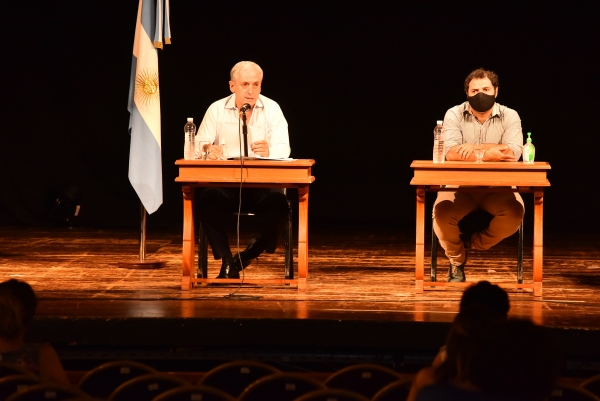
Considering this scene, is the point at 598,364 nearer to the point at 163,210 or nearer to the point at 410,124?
the point at 410,124

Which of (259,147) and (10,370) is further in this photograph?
(259,147)

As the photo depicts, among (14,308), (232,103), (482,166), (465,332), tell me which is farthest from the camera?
(232,103)

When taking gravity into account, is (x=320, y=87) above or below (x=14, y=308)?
above

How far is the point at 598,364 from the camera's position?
13.0 ft

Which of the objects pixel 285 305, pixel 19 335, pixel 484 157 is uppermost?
pixel 484 157

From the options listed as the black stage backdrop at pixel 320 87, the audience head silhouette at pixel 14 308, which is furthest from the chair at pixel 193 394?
the black stage backdrop at pixel 320 87

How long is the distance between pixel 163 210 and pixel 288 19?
85.4 inches

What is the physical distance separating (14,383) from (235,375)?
2.10 feet

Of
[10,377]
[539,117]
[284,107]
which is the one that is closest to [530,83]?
[539,117]

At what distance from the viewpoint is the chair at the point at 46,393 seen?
2215 mm

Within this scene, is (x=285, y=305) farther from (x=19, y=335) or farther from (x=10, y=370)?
(x=10, y=370)

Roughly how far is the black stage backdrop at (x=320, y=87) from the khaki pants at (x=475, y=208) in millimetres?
3735

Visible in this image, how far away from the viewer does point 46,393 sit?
2250 mm

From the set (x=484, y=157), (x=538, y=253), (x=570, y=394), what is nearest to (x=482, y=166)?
(x=484, y=157)
